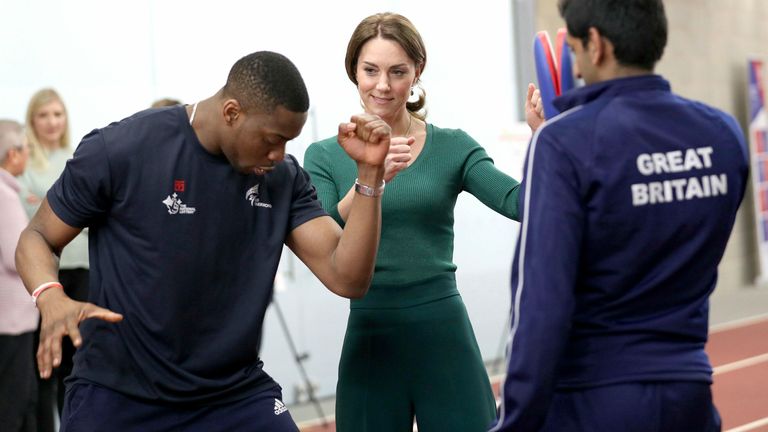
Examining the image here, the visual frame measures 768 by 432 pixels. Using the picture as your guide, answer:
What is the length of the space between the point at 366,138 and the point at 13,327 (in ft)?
8.50

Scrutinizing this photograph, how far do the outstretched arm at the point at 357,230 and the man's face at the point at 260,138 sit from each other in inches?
6.6

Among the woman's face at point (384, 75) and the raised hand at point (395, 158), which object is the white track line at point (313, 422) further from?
the raised hand at point (395, 158)

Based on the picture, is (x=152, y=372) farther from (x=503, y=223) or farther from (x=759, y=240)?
(x=759, y=240)

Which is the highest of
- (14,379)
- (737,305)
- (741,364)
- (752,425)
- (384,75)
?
(384,75)

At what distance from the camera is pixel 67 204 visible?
253 centimetres

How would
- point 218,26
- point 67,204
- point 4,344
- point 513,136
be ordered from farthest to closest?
point 513,136 < point 218,26 < point 4,344 < point 67,204

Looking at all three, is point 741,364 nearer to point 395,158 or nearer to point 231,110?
point 395,158

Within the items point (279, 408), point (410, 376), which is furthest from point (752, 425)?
point (279, 408)

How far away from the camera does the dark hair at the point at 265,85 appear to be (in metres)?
2.50

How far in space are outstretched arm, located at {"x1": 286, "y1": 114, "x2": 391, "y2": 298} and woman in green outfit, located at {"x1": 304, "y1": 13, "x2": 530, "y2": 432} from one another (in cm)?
31

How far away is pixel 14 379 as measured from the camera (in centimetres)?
466

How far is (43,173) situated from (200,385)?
3056mm

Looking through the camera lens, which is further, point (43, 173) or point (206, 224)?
point (43, 173)

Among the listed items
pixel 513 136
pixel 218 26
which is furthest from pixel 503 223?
pixel 218 26
